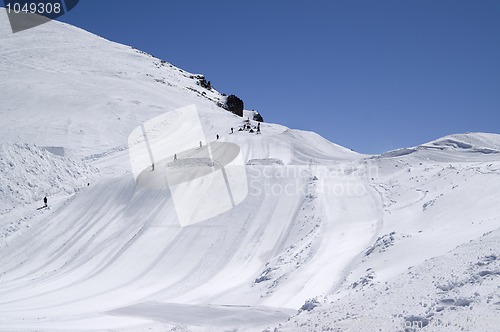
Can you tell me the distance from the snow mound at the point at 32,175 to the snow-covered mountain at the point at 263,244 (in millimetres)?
93

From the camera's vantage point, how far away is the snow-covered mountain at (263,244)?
8.18 meters

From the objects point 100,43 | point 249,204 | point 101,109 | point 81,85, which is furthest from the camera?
point 100,43

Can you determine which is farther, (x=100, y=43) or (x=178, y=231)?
(x=100, y=43)

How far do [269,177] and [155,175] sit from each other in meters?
6.87

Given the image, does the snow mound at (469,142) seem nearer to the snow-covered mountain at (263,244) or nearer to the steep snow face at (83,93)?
the snow-covered mountain at (263,244)

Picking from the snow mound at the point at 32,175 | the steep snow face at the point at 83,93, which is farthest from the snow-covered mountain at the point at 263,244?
the steep snow face at the point at 83,93

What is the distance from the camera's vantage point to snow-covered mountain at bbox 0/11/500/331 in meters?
8.18

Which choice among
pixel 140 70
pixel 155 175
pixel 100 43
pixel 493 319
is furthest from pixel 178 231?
pixel 100 43

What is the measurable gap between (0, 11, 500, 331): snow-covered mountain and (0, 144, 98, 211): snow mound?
0.09 metres

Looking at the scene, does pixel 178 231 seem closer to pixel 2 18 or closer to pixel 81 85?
pixel 81 85

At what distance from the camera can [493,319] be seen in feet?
19.3

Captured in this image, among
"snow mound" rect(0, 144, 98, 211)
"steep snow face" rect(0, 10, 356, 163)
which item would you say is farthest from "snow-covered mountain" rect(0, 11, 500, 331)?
"steep snow face" rect(0, 10, 356, 163)

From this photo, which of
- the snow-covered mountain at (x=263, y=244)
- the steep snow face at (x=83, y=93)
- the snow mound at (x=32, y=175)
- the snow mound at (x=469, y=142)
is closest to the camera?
the snow-covered mountain at (x=263, y=244)

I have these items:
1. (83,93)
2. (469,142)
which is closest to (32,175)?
(83,93)
